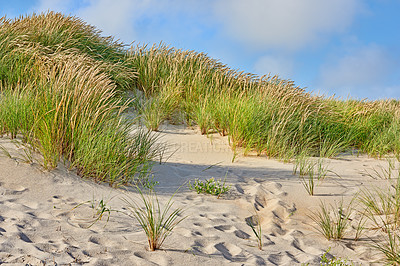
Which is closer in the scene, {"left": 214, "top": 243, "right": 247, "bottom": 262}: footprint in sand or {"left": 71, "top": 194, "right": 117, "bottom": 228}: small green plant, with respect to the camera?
{"left": 214, "top": 243, "right": 247, "bottom": 262}: footprint in sand

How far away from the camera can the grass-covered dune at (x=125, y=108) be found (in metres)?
4.30

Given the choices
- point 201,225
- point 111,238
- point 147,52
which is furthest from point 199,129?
point 111,238

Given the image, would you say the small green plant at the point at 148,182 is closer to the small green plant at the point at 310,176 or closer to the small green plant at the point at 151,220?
the small green plant at the point at 151,220

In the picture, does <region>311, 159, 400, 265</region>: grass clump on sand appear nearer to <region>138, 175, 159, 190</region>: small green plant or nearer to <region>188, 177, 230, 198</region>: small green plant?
<region>188, 177, 230, 198</region>: small green plant

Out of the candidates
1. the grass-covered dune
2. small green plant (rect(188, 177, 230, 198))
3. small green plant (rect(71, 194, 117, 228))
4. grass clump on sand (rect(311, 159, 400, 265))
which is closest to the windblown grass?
the grass-covered dune

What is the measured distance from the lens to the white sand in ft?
8.80

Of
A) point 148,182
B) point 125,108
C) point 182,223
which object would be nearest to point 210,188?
point 148,182

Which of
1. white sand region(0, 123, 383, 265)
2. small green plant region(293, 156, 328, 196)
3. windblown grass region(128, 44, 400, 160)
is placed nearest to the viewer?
white sand region(0, 123, 383, 265)

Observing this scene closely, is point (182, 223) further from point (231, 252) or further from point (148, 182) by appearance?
point (148, 182)

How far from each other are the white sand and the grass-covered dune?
1.14ft

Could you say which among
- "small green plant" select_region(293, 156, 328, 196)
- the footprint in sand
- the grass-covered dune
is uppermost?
the grass-covered dune

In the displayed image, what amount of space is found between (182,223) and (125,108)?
7.69ft

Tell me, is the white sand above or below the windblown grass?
below

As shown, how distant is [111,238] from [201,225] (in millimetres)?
850
